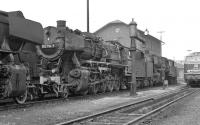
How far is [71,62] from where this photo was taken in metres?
16.8

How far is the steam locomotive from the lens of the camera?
10932 millimetres

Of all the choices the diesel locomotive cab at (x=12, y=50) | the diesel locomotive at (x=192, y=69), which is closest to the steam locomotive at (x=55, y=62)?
the diesel locomotive cab at (x=12, y=50)

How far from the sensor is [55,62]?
1619cm

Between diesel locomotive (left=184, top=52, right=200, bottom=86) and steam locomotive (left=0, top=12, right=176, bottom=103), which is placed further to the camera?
diesel locomotive (left=184, top=52, right=200, bottom=86)

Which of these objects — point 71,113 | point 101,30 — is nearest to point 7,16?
point 71,113

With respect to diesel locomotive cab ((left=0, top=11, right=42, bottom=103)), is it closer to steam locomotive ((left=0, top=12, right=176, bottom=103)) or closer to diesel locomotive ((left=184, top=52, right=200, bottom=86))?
steam locomotive ((left=0, top=12, right=176, bottom=103))

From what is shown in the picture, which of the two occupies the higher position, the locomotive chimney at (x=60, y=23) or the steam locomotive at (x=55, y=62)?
the locomotive chimney at (x=60, y=23)

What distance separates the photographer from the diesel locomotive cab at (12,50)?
10664 mm

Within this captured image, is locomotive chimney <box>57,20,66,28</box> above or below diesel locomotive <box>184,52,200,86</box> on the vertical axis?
above

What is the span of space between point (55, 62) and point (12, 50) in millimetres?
4776

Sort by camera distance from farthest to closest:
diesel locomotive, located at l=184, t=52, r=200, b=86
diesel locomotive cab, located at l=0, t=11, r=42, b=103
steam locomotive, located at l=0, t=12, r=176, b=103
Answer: diesel locomotive, located at l=184, t=52, r=200, b=86 → steam locomotive, located at l=0, t=12, r=176, b=103 → diesel locomotive cab, located at l=0, t=11, r=42, b=103

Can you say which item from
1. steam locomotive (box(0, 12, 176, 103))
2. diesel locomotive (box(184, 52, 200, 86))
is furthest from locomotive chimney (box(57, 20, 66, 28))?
diesel locomotive (box(184, 52, 200, 86))

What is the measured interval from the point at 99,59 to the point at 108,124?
11.9 metres

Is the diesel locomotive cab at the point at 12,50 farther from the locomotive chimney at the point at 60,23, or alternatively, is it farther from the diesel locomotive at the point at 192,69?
the diesel locomotive at the point at 192,69
